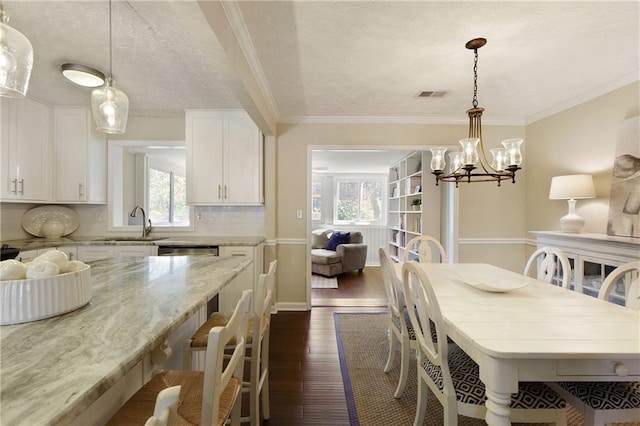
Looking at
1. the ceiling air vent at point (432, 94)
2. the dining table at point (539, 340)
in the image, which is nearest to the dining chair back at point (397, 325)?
the dining table at point (539, 340)

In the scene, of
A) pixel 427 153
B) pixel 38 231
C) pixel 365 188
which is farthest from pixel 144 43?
pixel 365 188

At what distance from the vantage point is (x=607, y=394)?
47.4 inches

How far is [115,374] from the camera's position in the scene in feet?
2.12

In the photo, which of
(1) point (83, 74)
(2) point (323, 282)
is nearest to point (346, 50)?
(1) point (83, 74)

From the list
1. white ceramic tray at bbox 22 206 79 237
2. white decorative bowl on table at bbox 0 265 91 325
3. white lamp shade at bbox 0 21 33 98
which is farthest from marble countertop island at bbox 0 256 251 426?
white ceramic tray at bbox 22 206 79 237

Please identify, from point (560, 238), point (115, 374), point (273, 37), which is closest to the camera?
point (115, 374)

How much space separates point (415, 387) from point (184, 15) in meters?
2.60

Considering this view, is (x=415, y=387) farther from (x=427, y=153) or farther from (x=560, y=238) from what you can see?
(x=427, y=153)

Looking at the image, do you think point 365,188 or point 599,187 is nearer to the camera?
point 599,187

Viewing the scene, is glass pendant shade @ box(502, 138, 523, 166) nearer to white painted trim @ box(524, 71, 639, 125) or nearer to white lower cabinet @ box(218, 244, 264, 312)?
white painted trim @ box(524, 71, 639, 125)

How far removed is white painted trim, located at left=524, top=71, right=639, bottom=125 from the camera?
8.21ft

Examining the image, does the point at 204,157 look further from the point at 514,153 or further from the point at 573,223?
the point at 573,223

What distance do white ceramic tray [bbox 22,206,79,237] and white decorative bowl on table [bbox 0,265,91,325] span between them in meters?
3.31

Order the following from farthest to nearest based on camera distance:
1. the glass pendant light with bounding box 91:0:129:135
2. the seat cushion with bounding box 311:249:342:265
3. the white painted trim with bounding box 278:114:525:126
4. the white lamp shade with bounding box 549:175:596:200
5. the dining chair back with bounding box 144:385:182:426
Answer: the seat cushion with bounding box 311:249:342:265 < the white painted trim with bounding box 278:114:525:126 < the white lamp shade with bounding box 549:175:596:200 < the glass pendant light with bounding box 91:0:129:135 < the dining chair back with bounding box 144:385:182:426
